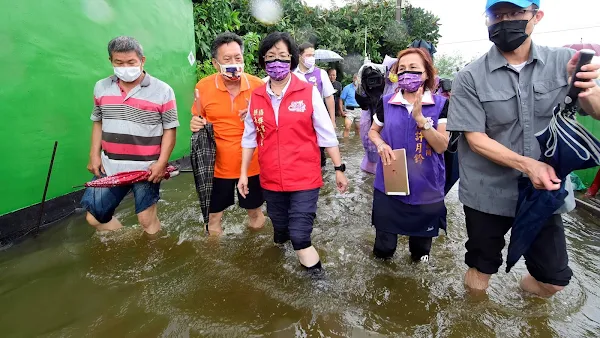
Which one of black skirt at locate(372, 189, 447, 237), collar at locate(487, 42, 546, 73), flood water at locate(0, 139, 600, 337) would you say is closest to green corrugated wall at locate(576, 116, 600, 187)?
flood water at locate(0, 139, 600, 337)

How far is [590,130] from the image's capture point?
5133 millimetres

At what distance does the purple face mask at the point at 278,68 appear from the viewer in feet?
9.47

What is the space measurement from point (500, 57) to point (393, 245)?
1.69m

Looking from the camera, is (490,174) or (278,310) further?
(278,310)

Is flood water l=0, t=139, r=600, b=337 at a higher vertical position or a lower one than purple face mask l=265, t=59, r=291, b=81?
lower

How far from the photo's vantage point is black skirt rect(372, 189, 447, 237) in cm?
285

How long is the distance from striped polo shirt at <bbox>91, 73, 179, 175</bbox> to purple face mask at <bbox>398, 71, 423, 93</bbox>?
211 centimetres

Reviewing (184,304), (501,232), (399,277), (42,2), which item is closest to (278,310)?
(184,304)

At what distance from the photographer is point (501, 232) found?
94.4 inches

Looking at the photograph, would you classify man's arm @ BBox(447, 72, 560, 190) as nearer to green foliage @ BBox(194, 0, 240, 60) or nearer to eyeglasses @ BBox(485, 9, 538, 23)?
eyeglasses @ BBox(485, 9, 538, 23)

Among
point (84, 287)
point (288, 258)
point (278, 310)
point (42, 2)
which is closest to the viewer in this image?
point (278, 310)

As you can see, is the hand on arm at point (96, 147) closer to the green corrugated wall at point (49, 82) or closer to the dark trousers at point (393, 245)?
the green corrugated wall at point (49, 82)

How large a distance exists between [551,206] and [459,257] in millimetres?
1643

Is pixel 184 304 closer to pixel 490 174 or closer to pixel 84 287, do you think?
pixel 84 287
